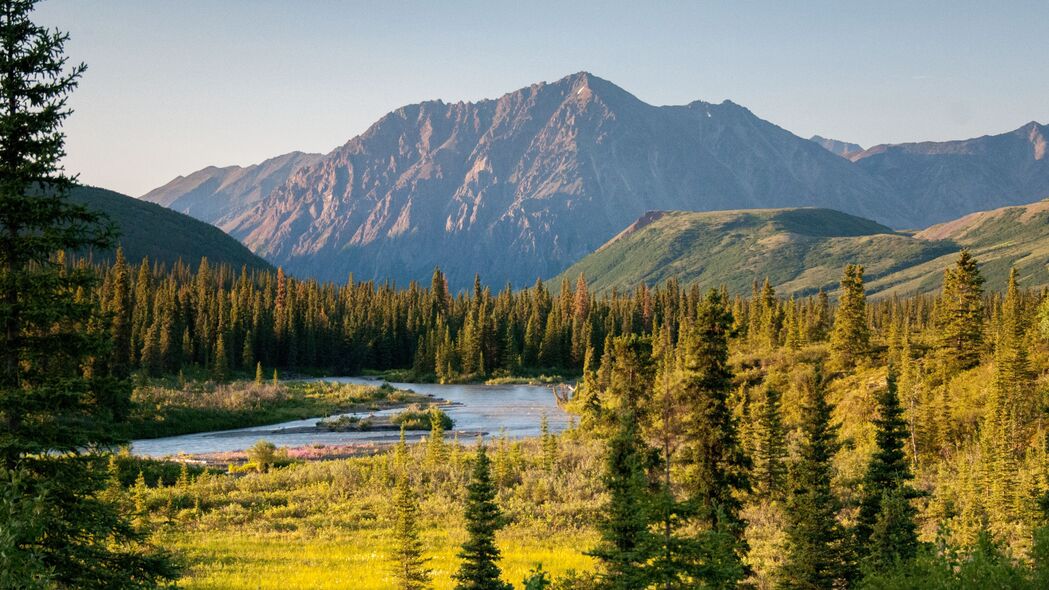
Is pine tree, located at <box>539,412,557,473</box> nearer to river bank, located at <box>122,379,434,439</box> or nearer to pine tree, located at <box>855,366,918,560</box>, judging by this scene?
Result: pine tree, located at <box>855,366,918,560</box>

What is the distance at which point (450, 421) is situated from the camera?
7525 cm

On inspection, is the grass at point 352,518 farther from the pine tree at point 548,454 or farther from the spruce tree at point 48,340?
the spruce tree at point 48,340

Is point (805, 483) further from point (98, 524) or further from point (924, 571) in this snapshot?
point (98, 524)

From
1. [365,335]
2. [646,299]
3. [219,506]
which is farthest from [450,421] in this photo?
[646,299]

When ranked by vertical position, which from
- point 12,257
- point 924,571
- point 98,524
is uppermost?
point 12,257

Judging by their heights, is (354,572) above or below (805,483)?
below

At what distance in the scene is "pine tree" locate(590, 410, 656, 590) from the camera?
593 inches

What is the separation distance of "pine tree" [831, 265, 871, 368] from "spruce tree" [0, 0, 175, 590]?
58.6m

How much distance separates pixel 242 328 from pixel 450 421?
66.4 meters

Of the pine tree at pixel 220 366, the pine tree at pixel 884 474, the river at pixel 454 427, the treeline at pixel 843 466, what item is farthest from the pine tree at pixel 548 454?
the pine tree at pixel 220 366

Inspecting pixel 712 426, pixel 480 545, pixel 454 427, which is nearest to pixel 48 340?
pixel 480 545

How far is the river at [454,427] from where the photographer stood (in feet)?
202

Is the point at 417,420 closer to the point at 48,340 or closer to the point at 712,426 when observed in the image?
the point at 712,426

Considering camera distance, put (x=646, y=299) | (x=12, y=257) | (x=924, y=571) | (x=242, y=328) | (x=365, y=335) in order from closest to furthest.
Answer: (x=12, y=257)
(x=924, y=571)
(x=242, y=328)
(x=365, y=335)
(x=646, y=299)
